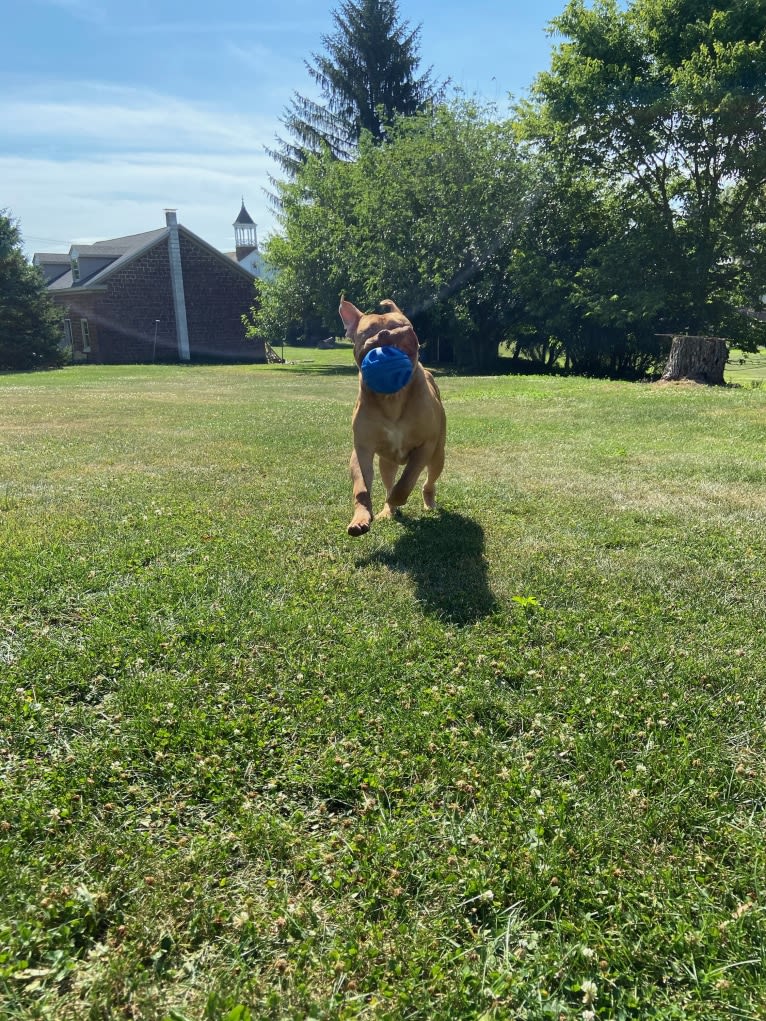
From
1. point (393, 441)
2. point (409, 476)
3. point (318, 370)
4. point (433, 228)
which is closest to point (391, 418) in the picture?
point (393, 441)

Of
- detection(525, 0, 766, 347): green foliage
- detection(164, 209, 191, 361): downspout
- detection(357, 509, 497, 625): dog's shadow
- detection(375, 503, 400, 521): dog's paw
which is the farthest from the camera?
detection(164, 209, 191, 361): downspout

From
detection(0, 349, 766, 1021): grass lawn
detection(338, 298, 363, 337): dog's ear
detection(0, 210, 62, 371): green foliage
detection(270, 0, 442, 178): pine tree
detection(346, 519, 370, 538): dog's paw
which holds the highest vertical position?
detection(270, 0, 442, 178): pine tree

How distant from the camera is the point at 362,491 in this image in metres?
5.12

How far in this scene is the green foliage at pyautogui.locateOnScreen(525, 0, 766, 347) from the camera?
2045 cm

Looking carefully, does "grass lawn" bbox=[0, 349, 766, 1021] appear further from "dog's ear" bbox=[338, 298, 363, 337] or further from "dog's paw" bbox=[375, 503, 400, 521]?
"dog's ear" bbox=[338, 298, 363, 337]

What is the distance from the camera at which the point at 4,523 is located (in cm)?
602

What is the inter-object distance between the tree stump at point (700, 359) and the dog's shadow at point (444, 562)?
13.6 metres

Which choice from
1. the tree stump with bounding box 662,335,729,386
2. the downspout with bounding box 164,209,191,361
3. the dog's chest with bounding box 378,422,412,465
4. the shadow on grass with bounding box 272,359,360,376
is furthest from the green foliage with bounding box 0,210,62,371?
the dog's chest with bounding box 378,422,412,465

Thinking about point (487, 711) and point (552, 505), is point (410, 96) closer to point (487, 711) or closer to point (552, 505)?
point (552, 505)

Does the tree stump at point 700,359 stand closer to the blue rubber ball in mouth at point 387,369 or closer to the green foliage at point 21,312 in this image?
the blue rubber ball in mouth at point 387,369

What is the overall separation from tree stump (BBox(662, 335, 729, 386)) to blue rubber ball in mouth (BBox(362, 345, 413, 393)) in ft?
48.2

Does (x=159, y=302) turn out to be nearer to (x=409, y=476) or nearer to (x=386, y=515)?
(x=386, y=515)

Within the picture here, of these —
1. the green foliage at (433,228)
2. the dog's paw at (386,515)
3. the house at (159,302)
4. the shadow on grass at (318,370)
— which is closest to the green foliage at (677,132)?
the green foliage at (433,228)

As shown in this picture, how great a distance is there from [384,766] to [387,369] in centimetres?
302
